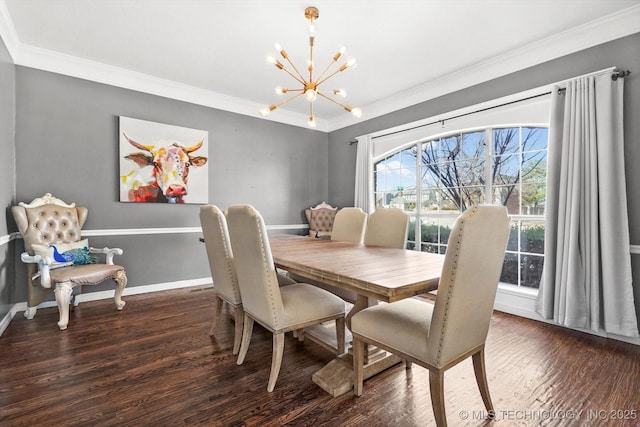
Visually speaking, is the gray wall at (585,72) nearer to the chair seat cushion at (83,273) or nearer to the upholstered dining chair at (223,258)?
the upholstered dining chair at (223,258)

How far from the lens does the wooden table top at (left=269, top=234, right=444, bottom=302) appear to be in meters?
1.26

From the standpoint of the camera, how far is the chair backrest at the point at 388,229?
8.42ft

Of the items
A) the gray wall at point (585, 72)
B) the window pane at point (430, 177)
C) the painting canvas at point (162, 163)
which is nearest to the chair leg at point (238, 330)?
the painting canvas at point (162, 163)

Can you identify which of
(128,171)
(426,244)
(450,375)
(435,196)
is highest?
(128,171)

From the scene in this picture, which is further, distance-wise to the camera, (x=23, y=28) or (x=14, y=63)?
(x=14, y=63)

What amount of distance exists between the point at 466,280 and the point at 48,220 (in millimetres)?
3687

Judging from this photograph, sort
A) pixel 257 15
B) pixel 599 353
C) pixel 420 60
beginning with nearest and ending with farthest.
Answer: pixel 599 353, pixel 257 15, pixel 420 60

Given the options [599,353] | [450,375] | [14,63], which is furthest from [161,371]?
[14,63]

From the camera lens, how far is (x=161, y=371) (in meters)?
1.88

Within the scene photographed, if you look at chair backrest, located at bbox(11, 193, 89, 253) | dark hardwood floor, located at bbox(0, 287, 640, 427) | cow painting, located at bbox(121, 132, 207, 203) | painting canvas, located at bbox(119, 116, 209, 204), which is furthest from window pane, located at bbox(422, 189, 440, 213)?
chair backrest, located at bbox(11, 193, 89, 253)

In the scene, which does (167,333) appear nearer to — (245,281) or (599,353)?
(245,281)

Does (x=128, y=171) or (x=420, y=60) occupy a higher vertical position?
(x=420, y=60)

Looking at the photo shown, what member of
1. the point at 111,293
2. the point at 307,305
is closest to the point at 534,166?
the point at 307,305

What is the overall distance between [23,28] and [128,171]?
1.48m
